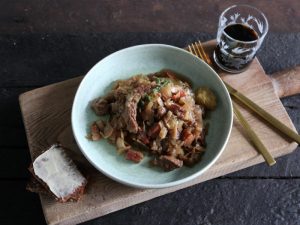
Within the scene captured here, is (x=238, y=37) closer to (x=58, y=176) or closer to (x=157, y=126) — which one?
(x=157, y=126)

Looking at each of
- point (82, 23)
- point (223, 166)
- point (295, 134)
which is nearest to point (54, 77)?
point (82, 23)

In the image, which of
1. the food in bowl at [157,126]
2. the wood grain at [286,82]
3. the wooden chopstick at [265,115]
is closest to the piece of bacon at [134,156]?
the food in bowl at [157,126]

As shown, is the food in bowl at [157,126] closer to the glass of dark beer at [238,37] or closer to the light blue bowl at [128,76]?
the light blue bowl at [128,76]

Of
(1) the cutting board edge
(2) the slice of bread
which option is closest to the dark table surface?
(1) the cutting board edge

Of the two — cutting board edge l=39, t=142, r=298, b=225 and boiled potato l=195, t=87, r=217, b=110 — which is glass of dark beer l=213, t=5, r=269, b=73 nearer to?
boiled potato l=195, t=87, r=217, b=110

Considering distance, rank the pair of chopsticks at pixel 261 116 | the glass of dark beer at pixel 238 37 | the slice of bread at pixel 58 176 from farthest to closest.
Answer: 1. the glass of dark beer at pixel 238 37
2. the pair of chopsticks at pixel 261 116
3. the slice of bread at pixel 58 176

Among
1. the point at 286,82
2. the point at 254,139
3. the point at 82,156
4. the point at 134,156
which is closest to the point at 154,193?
the point at 134,156
